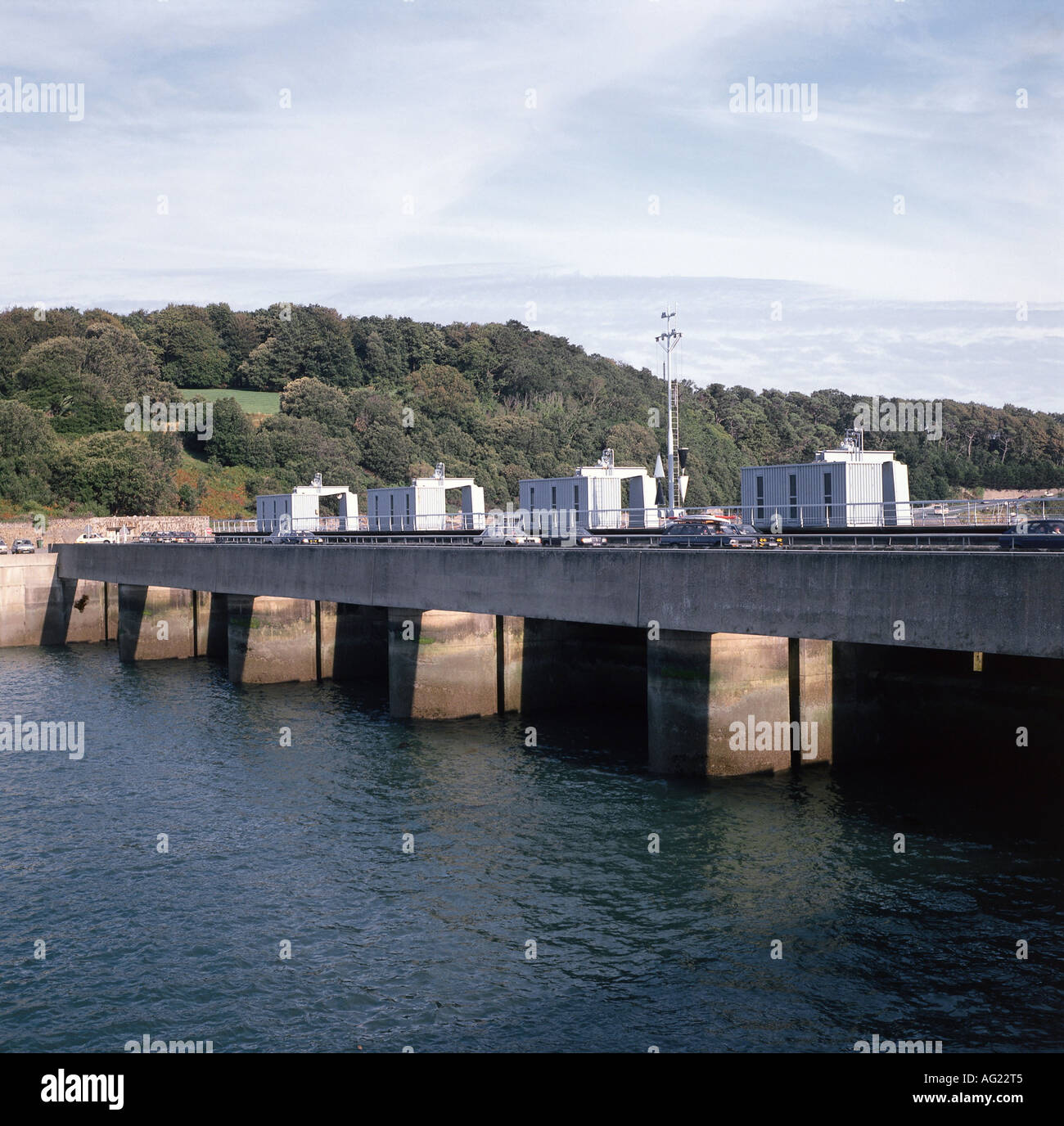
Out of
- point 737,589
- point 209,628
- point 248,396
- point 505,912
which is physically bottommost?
point 505,912

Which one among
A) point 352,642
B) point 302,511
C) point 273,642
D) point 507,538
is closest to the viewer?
point 507,538

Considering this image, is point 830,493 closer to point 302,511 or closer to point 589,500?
point 589,500

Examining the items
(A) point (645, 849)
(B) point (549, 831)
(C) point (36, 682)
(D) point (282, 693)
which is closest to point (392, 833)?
(B) point (549, 831)

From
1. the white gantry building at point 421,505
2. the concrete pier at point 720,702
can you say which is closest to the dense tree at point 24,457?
the white gantry building at point 421,505

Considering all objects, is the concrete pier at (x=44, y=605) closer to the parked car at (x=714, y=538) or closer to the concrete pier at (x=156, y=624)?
the concrete pier at (x=156, y=624)

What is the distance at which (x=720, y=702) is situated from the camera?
87.0 feet

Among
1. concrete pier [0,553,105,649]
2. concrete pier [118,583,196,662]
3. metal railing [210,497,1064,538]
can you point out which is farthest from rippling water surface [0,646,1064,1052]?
concrete pier [0,553,105,649]

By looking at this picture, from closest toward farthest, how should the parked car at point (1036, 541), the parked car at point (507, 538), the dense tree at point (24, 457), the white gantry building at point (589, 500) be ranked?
the parked car at point (1036, 541) → the parked car at point (507, 538) → the white gantry building at point (589, 500) → the dense tree at point (24, 457)

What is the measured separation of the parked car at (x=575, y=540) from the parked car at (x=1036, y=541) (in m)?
15.8

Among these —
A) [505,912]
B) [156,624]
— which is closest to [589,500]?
[156,624]

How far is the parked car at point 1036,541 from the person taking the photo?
2144 centimetres

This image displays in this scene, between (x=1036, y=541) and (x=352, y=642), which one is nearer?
(x=1036, y=541)

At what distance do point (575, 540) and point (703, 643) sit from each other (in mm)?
16384

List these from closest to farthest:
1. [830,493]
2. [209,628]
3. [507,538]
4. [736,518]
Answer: [830,493], [507,538], [736,518], [209,628]
